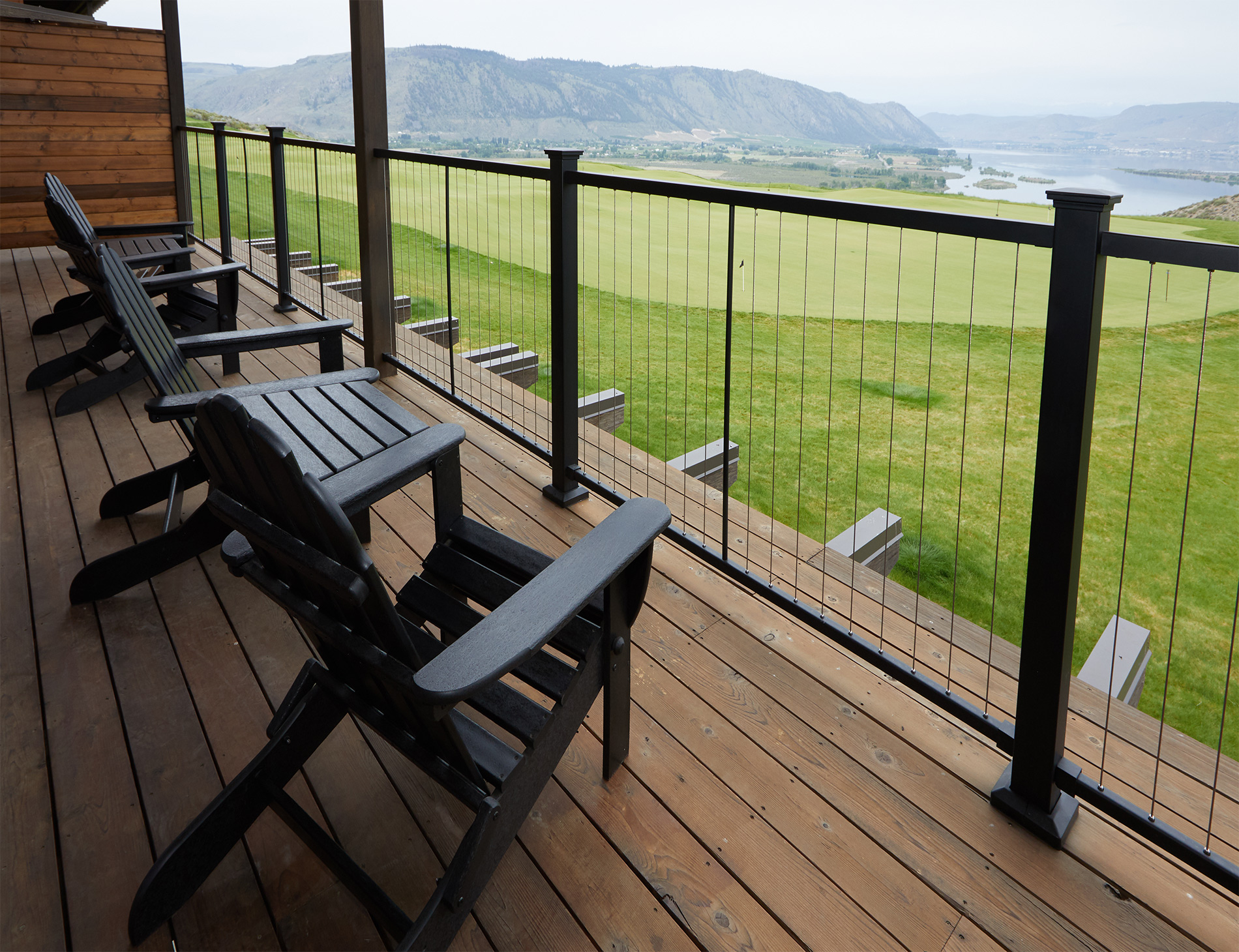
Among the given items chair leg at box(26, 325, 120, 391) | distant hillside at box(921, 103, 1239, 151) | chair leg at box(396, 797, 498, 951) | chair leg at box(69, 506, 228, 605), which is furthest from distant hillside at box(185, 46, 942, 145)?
chair leg at box(396, 797, 498, 951)

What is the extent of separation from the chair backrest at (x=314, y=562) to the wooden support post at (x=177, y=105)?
833cm

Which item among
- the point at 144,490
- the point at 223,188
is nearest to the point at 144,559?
the point at 144,490

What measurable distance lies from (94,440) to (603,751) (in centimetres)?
275

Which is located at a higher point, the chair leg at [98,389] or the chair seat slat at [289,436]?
the chair seat slat at [289,436]

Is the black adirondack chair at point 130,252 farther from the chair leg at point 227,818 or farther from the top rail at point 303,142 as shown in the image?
the chair leg at point 227,818

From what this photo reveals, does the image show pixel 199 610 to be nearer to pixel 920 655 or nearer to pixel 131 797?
pixel 131 797

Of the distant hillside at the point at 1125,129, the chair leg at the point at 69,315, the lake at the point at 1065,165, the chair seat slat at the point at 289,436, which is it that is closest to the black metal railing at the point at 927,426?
the chair seat slat at the point at 289,436

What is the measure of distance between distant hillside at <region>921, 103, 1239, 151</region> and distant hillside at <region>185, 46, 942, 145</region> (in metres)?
3.16

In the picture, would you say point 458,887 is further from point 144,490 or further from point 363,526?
point 144,490

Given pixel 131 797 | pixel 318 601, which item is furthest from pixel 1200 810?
pixel 131 797

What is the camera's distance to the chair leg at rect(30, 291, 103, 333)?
15.4 feet

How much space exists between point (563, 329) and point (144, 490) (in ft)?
4.72

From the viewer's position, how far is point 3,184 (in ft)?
24.8

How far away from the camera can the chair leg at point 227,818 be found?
53.0 inches
